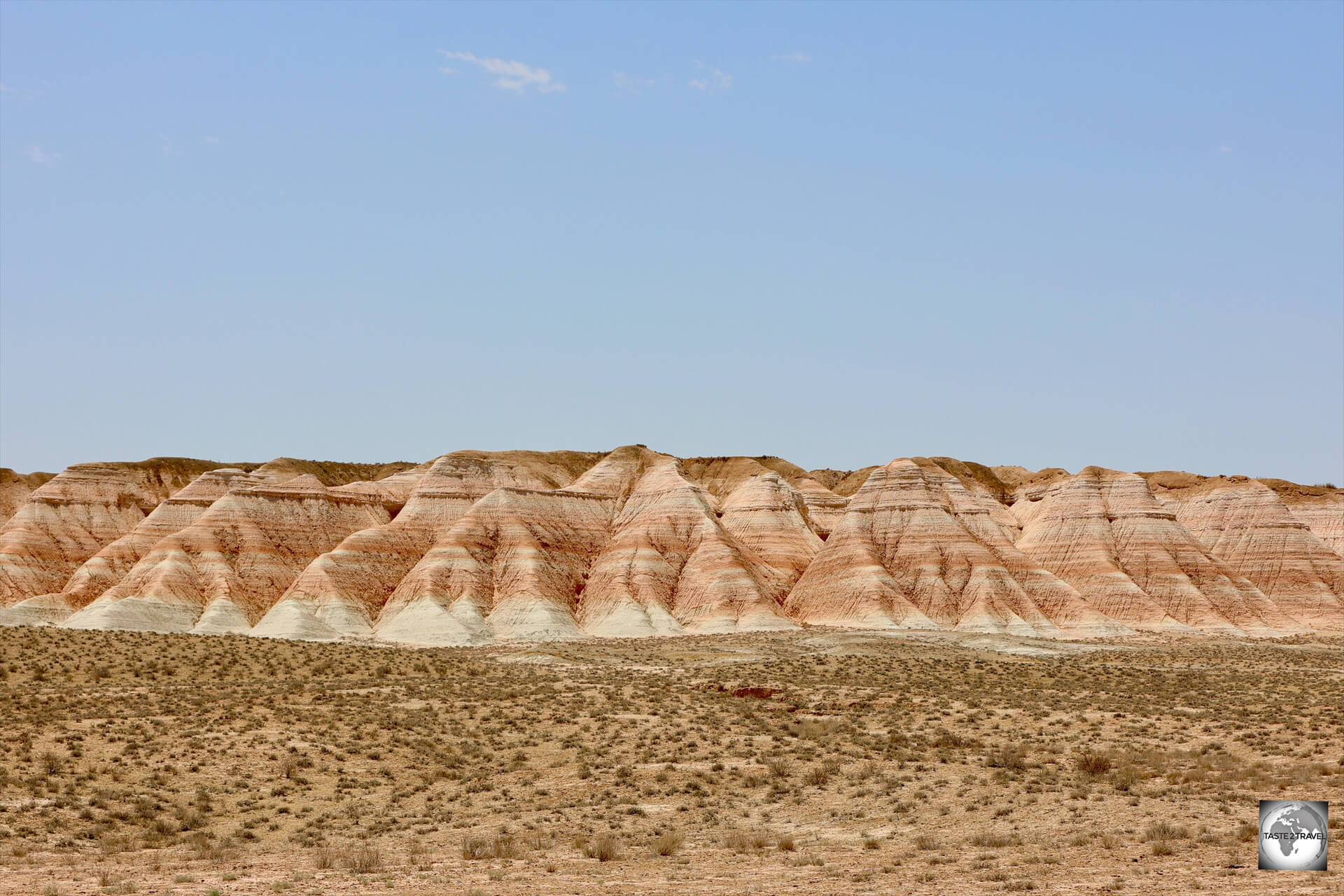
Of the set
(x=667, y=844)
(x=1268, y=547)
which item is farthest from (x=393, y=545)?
(x=1268, y=547)

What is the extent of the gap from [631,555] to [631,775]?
6188cm

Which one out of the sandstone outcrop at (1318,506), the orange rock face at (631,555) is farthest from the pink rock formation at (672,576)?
the sandstone outcrop at (1318,506)

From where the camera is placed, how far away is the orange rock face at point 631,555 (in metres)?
81.6

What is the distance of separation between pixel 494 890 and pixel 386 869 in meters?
2.75

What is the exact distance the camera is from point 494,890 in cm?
1752

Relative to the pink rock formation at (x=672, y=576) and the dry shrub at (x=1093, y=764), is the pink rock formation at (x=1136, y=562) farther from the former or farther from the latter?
the dry shrub at (x=1093, y=764)

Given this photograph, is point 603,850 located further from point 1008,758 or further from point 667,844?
point 1008,758

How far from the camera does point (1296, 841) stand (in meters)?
16.8

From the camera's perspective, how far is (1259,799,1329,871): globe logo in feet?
54.5

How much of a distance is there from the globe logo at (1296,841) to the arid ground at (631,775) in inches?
11.0

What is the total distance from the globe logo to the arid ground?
0.28 m

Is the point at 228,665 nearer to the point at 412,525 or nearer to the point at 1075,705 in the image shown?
the point at 1075,705

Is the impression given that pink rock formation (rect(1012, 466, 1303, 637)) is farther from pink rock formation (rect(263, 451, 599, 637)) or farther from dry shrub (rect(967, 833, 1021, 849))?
dry shrub (rect(967, 833, 1021, 849))

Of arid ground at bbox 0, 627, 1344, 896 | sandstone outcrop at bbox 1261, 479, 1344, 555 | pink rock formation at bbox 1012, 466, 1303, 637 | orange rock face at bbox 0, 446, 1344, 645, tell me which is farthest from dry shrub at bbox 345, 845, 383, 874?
sandstone outcrop at bbox 1261, 479, 1344, 555
